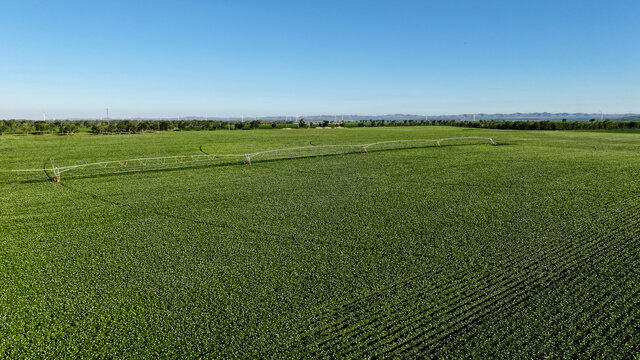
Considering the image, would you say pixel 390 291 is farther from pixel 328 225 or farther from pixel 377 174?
pixel 377 174

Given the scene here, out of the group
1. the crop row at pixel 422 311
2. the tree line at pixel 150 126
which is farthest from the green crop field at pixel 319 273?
the tree line at pixel 150 126

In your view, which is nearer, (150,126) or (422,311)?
(422,311)

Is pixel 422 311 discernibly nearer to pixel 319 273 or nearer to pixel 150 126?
pixel 319 273

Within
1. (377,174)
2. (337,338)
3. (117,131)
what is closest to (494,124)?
(377,174)

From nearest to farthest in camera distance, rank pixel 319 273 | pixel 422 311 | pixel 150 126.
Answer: pixel 422 311 → pixel 319 273 → pixel 150 126

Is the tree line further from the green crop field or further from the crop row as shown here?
the crop row

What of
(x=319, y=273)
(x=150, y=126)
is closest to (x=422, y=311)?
(x=319, y=273)

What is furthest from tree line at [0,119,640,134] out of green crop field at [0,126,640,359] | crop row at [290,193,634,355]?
crop row at [290,193,634,355]

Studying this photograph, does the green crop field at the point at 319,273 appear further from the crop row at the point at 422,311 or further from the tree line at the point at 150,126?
the tree line at the point at 150,126

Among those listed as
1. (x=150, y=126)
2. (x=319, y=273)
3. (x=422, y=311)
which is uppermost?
(x=150, y=126)
